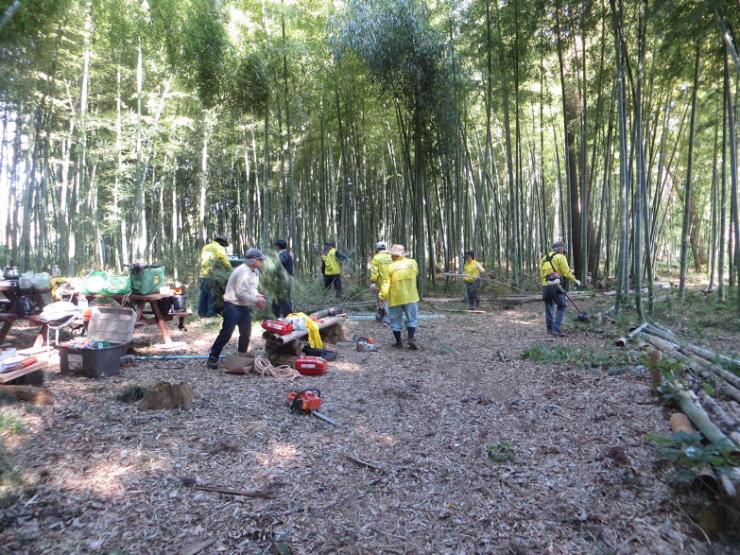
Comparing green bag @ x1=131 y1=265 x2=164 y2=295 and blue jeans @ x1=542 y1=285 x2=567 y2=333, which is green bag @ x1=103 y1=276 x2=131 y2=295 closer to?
green bag @ x1=131 y1=265 x2=164 y2=295

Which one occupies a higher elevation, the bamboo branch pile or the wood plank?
the wood plank

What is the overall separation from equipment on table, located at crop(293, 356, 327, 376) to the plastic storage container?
1787 millimetres

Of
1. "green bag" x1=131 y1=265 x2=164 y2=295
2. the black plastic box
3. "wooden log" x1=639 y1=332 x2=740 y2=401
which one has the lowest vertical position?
"wooden log" x1=639 y1=332 x2=740 y2=401

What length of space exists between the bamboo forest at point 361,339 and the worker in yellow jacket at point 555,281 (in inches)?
2.0

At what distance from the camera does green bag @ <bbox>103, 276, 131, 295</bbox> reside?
218 inches

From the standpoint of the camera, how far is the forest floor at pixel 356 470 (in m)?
1.93

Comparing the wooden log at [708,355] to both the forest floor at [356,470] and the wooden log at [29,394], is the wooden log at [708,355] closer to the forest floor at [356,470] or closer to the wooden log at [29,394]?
the forest floor at [356,470]

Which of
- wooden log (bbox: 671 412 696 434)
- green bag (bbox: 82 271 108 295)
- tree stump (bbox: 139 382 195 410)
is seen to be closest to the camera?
wooden log (bbox: 671 412 696 434)

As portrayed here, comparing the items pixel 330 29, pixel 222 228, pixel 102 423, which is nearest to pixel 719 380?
pixel 102 423

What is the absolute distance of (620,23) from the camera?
21.5ft

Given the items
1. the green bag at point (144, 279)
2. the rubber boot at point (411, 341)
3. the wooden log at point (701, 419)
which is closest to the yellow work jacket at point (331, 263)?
the rubber boot at point (411, 341)

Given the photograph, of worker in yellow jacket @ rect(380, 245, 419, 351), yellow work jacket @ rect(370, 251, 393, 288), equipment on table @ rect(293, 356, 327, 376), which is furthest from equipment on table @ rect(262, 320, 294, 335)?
yellow work jacket @ rect(370, 251, 393, 288)

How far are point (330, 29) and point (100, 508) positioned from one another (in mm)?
8972

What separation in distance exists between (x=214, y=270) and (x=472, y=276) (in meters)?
5.16
